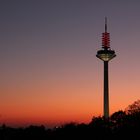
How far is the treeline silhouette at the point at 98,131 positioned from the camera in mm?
95963

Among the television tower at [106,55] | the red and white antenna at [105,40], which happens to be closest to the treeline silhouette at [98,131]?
the television tower at [106,55]

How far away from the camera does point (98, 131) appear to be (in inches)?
4043

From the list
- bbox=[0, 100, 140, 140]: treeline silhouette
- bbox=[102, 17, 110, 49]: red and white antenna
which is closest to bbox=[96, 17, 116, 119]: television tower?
bbox=[102, 17, 110, 49]: red and white antenna

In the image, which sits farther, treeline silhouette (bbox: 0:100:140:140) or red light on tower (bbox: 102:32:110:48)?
red light on tower (bbox: 102:32:110:48)

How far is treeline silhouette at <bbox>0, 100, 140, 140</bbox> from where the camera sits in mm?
95963

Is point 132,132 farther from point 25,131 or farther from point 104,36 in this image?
point 104,36

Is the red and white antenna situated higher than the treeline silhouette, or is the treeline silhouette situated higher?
the red and white antenna

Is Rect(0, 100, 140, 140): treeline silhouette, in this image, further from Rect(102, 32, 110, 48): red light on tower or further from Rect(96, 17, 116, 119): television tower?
Rect(102, 32, 110, 48): red light on tower

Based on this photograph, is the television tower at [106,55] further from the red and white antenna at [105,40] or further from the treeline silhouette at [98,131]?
the treeline silhouette at [98,131]

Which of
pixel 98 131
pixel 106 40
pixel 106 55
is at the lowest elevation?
pixel 98 131

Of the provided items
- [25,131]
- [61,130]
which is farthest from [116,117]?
[25,131]

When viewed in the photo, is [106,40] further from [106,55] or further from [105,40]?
[106,55]

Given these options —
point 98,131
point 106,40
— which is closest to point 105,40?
point 106,40

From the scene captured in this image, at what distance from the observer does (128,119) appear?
4387 inches
